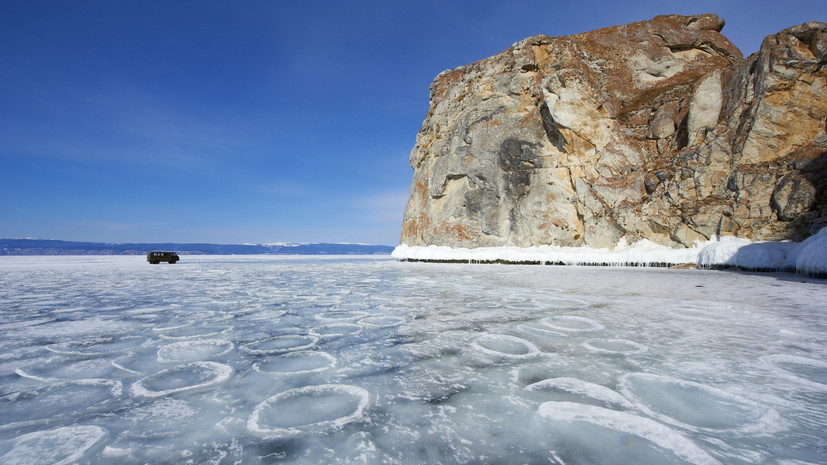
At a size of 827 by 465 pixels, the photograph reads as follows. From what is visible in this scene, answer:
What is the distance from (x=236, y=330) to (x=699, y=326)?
18.7ft

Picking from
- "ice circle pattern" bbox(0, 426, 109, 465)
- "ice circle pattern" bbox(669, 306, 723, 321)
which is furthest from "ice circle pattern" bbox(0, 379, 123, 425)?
"ice circle pattern" bbox(669, 306, 723, 321)

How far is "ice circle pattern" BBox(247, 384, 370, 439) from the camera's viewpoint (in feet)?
6.40

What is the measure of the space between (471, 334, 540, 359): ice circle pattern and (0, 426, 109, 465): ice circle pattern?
9.15 ft

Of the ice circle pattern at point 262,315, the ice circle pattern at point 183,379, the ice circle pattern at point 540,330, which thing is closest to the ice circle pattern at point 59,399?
the ice circle pattern at point 183,379

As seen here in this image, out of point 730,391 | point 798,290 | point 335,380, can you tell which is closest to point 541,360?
point 730,391

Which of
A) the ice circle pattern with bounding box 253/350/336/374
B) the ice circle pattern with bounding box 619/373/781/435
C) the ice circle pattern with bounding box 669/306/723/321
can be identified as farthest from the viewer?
the ice circle pattern with bounding box 669/306/723/321

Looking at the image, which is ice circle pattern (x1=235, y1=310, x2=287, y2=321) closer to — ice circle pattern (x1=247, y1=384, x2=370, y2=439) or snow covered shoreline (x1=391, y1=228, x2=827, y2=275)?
ice circle pattern (x1=247, y1=384, x2=370, y2=439)

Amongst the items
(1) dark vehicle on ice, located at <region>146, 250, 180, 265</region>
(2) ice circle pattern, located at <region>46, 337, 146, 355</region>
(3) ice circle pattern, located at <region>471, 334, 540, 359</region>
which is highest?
(1) dark vehicle on ice, located at <region>146, 250, 180, 265</region>

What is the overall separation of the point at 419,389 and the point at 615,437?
46.9 inches

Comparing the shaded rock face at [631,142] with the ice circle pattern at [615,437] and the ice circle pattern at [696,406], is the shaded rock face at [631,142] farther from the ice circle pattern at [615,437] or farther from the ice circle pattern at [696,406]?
the ice circle pattern at [615,437]

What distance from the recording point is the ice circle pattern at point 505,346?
3289mm

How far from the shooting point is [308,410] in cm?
221

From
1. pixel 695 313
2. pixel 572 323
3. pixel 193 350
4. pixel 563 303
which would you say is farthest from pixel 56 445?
pixel 695 313

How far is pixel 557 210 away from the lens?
902 inches
